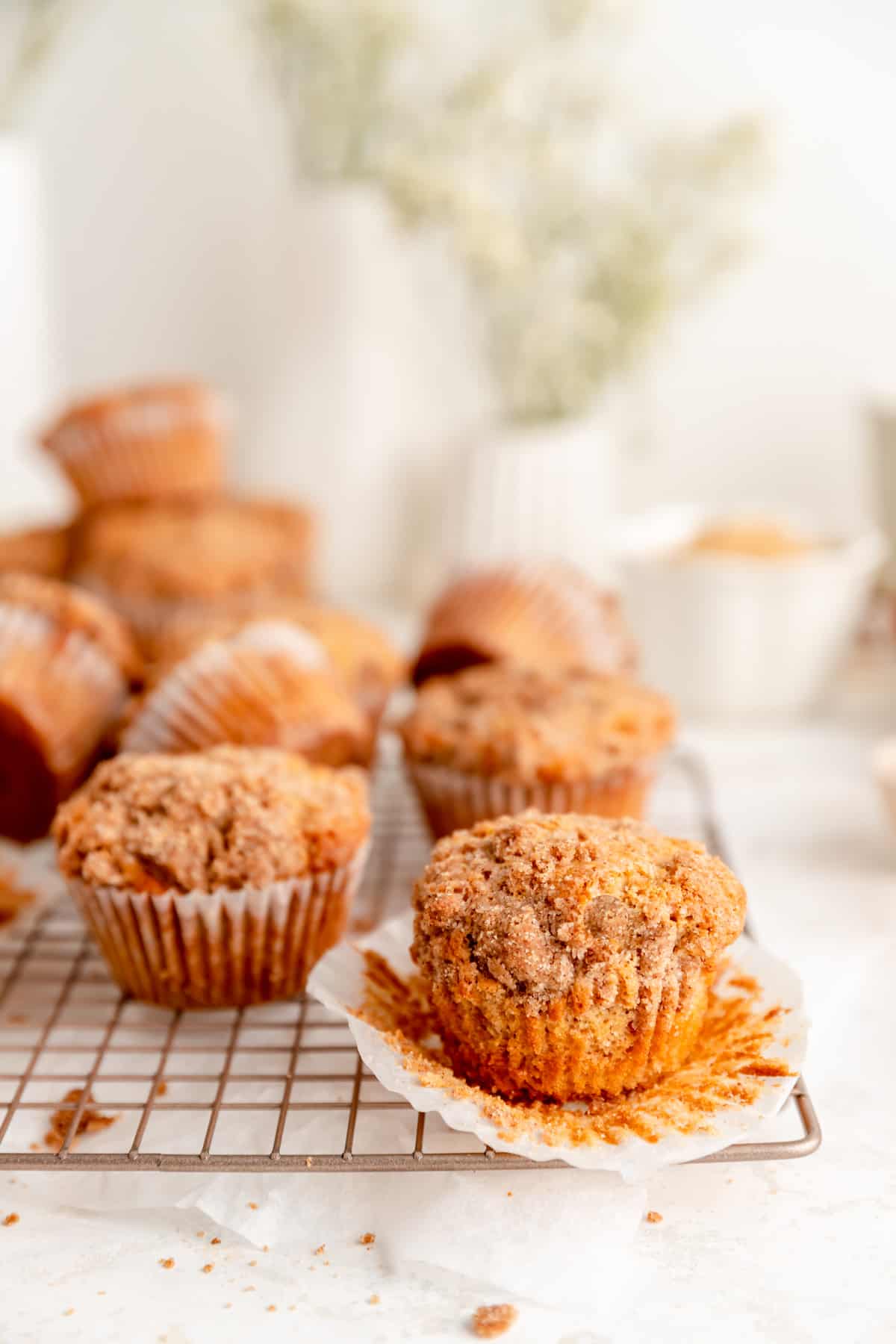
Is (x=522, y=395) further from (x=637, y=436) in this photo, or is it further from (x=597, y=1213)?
(x=597, y=1213)

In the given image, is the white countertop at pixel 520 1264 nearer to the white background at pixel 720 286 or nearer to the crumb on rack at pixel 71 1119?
the crumb on rack at pixel 71 1119

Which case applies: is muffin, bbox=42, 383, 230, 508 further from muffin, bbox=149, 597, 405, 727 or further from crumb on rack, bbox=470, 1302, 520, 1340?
crumb on rack, bbox=470, 1302, 520, 1340

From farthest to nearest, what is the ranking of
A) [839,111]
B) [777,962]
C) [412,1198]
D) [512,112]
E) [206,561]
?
[839,111]
[512,112]
[206,561]
[777,962]
[412,1198]

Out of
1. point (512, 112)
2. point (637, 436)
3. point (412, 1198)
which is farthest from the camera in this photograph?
point (637, 436)

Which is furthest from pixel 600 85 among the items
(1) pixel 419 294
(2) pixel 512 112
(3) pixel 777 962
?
(3) pixel 777 962

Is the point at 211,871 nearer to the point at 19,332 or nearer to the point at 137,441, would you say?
the point at 137,441
